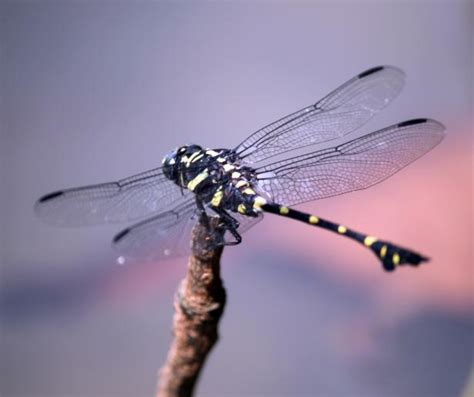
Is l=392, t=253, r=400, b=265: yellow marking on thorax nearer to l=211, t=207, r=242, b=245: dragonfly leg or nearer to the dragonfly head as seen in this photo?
l=211, t=207, r=242, b=245: dragonfly leg

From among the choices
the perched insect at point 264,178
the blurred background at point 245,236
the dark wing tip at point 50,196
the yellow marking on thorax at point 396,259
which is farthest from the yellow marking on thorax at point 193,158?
the blurred background at point 245,236

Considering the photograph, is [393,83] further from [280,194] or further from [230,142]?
[230,142]

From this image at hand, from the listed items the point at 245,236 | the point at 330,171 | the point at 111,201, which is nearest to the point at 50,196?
the point at 111,201

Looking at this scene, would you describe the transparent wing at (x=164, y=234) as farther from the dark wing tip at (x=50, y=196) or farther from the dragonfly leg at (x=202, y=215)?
the dark wing tip at (x=50, y=196)

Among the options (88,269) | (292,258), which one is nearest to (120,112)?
(88,269)

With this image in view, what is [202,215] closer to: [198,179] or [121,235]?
[198,179]
